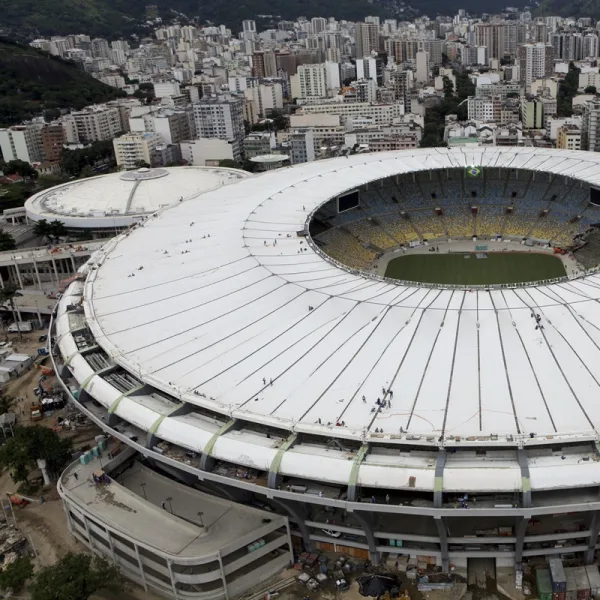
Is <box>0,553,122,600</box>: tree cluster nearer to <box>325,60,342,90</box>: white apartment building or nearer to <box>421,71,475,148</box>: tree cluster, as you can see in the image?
<box>421,71,475,148</box>: tree cluster

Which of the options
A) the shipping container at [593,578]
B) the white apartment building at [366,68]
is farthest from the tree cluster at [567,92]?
the shipping container at [593,578]

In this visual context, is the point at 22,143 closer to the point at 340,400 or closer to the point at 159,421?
the point at 159,421

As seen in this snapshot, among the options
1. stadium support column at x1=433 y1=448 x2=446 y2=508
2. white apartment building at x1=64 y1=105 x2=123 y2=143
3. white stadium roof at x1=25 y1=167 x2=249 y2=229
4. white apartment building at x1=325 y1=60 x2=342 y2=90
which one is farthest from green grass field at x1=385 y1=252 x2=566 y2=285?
white apartment building at x1=325 y1=60 x2=342 y2=90

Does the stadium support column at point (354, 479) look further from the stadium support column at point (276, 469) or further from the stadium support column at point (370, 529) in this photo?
the stadium support column at point (276, 469)

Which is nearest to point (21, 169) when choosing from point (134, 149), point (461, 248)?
point (134, 149)

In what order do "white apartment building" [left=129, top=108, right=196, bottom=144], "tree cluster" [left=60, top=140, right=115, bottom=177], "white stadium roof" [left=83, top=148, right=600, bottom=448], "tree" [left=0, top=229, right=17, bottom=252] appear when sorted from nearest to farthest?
"white stadium roof" [left=83, top=148, right=600, bottom=448], "tree" [left=0, top=229, right=17, bottom=252], "tree cluster" [left=60, top=140, right=115, bottom=177], "white apartment building" [left=129, top=108, right=196, bottom=144]

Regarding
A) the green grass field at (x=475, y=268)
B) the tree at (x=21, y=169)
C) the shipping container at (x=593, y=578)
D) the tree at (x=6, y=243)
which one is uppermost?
the tree at (x=21, y=169)
